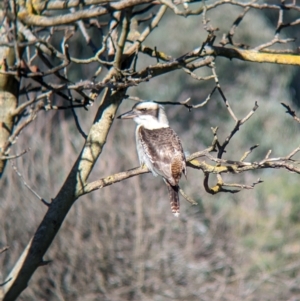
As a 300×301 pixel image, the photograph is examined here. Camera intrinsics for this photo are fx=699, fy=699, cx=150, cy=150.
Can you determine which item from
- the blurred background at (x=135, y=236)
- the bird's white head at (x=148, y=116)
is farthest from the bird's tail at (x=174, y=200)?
the blurred background at (x=135, y=236)

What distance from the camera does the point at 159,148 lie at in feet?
17.7

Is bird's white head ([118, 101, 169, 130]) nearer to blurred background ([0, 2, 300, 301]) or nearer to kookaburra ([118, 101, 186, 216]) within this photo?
kookaburra ([118, 101, 186, 216])

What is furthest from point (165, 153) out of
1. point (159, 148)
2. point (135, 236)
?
point (135, 236)

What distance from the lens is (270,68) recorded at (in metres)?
16.5

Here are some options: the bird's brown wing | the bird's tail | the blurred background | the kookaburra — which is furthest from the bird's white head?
the blurred background

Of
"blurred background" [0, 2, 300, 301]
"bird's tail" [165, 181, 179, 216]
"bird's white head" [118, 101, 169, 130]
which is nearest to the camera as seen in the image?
"bird's tail" [165, 181, 179, 216]

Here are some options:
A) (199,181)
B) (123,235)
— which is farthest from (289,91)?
(123,235)

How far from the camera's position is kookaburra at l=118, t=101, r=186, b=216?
17.1 ft

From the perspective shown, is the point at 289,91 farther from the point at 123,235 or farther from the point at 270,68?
the point at 123,235

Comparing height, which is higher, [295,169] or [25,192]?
[25,192]

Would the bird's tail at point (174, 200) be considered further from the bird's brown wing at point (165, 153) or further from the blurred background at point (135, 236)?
the blurred background at point (135, 236)

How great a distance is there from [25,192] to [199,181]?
8.11ft

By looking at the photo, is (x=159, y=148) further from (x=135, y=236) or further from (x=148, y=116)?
(x=135, y=236)

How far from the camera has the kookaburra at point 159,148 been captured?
17.1ft
